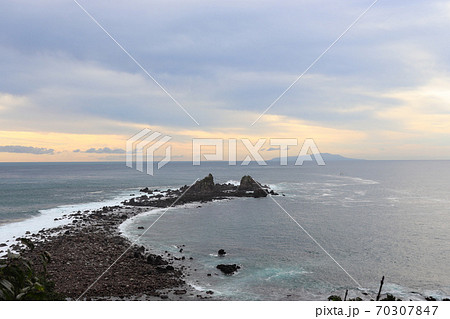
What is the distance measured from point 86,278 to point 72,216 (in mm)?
24373

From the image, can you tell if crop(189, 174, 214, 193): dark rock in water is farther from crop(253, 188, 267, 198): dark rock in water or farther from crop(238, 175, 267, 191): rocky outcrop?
crop(253, 188, 267, 198): dark rock in water

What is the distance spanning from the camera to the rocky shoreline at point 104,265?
1900 centimetres

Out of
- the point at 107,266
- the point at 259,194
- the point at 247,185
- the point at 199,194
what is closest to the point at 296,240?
the point at 107,266

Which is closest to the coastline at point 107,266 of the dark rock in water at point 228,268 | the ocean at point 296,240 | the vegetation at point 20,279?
the ocean at point 296,240

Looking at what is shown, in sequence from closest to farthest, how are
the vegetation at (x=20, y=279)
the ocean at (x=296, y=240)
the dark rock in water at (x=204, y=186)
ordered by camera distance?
the vegetation at (x=20, y=279), the ocean at (x=296, y=240), the dark rock in water at (x=204, y=186)

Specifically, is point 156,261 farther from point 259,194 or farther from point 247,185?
point 247,185

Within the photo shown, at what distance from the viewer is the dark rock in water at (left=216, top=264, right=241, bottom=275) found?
74.9 ft

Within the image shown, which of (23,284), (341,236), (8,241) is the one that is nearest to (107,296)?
(23,284)

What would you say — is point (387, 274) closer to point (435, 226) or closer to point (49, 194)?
point (435, 226)

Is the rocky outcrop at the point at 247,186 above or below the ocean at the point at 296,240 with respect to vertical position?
above

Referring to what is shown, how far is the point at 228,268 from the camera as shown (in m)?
23.1

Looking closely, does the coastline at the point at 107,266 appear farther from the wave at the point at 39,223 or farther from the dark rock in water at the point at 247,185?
the dark rock in water at the point at 247,185

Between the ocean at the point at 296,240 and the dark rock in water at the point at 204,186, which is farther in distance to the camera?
the dark rock in water at the point at 204,186

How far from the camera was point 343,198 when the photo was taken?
2422 inches
